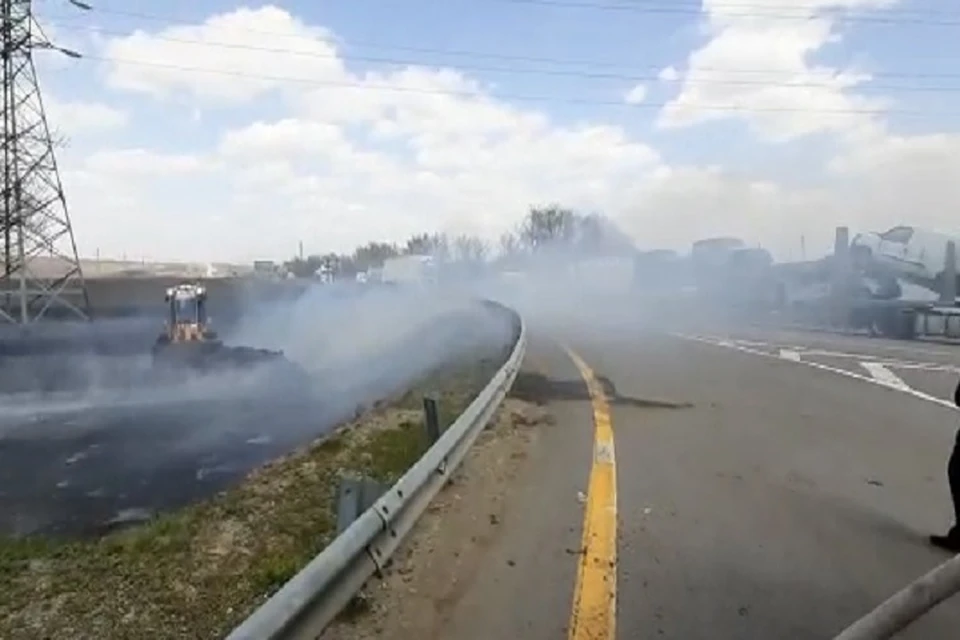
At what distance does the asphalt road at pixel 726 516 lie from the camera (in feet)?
14.8

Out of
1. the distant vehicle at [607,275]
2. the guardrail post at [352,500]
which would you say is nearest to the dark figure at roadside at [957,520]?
the guardrail post at [352,500]

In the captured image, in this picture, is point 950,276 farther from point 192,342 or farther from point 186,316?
point 186,316

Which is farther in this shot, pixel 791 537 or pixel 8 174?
pixel 8 174

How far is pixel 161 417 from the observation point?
2427 centimetres

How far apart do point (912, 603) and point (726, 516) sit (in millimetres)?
3593

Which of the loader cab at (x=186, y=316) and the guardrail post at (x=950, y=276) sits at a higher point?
the guardrail post at (x=950, y=276)

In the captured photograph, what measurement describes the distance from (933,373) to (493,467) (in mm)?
12072

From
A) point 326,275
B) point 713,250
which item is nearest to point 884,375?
point 713,250

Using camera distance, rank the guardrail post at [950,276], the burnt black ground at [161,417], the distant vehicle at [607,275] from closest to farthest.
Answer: the burnt black ground at [161,417]
the guardrail post at [950,276]
the distant vehicle at [607,275]

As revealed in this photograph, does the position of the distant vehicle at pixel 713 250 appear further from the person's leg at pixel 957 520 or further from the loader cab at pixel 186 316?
the person's leg at pixel 957 520

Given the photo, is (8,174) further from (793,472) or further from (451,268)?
(451,268)

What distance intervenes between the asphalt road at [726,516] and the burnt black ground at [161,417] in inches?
229

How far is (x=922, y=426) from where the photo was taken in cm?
1089


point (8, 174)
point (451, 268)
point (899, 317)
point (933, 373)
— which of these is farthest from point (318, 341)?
point (451, 268)
